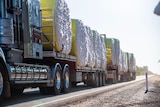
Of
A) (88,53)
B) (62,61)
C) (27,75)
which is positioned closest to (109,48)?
(88,53)

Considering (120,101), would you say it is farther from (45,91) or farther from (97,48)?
(97,48)

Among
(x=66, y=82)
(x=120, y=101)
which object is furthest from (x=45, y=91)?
(x=120, y=101)

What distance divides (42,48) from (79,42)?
16.8ft

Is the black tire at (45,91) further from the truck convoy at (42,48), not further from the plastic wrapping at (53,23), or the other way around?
the plastic wrapping at (53,23)

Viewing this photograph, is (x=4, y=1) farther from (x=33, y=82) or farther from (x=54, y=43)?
(x=54, y=43)

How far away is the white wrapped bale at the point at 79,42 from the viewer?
17562 millimetres

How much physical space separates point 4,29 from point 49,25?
15.6 ft

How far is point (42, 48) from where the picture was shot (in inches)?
515

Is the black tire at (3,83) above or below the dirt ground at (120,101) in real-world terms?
above

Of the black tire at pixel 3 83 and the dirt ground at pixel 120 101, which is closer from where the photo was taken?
the black tire at pixel 3 83

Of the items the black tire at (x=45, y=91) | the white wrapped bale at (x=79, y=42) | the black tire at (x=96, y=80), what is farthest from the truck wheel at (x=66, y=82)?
the black tire at (x=96, y=80)

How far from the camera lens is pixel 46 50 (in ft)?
45.2

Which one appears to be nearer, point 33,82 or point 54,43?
point 33,82

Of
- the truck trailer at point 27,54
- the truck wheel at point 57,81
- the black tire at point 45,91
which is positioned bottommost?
the black tire at point 45,91
